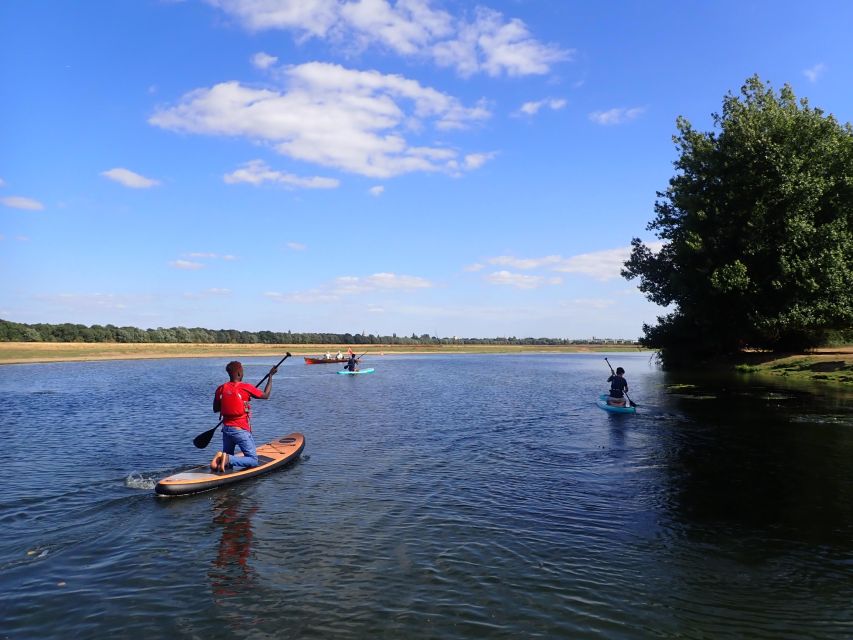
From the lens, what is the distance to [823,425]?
821 inches

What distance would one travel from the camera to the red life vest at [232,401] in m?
14.2

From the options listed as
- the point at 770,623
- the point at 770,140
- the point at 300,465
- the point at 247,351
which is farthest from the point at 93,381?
the point at 247,351

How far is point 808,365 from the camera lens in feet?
144

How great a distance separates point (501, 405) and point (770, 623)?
25.5 metres

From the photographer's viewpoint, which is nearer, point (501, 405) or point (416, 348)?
point (501, 405)

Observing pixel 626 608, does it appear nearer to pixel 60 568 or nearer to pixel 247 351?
pixel 60 568

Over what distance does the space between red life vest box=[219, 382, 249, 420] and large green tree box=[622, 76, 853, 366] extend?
111ft

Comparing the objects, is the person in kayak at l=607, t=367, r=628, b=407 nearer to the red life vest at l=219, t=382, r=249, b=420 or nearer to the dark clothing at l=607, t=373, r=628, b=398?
the dark clothing at l=607, t=373, r=628, b=398

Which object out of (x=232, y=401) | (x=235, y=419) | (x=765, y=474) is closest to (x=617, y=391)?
(x=765, y=474)

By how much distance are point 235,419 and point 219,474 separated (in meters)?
1.42

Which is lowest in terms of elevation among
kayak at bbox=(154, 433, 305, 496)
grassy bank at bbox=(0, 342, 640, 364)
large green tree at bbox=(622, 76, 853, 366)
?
kayak at bbox=(154, 433, 305, 496)

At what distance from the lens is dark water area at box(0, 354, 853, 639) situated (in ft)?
23.4

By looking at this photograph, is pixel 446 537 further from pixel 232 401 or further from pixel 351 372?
pixel 351 372

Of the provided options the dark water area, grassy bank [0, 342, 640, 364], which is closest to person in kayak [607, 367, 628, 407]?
the dark water area
